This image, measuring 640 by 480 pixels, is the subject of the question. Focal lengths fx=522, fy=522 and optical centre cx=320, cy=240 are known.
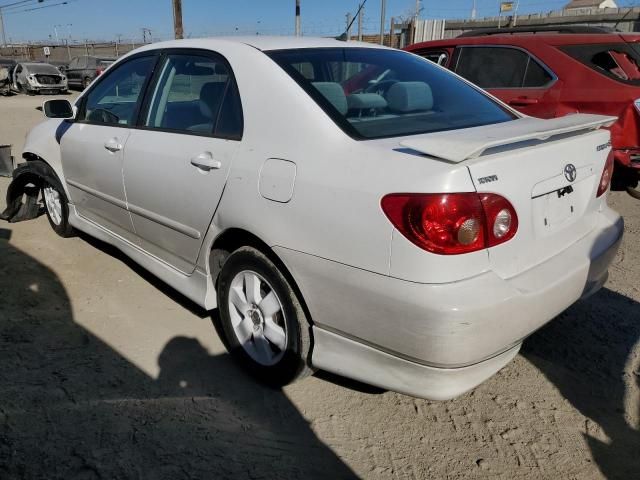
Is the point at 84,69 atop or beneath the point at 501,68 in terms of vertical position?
beneath

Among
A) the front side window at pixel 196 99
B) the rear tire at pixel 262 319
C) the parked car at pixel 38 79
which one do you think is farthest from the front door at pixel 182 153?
the parked car at pixel 38 79

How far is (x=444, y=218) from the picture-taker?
1828mm

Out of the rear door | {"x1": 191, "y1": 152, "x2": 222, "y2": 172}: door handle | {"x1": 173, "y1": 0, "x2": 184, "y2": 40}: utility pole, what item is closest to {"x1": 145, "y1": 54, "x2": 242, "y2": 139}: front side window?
{"x1": 191, "y1": 152, "x2": 222, "y2": 172}: door handle

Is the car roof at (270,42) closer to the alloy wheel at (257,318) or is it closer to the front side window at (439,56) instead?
the alloy wheel at (257,318)

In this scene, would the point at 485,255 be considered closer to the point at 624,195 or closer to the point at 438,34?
the point at 624,195

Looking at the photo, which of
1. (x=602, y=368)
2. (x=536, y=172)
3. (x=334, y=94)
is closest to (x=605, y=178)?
(x=536, y=172)

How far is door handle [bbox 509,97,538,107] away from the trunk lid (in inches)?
134

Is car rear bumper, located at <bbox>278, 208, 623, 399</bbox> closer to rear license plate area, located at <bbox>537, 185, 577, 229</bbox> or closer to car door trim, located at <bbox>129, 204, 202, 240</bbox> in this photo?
rear license plate area, located at <bbox>537, 185, 577, 229</bbox>

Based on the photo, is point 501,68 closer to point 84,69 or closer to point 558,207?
point 558,207

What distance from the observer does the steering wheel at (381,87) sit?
2739mm

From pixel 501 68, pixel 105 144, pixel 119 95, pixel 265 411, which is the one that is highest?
pixel 501 68

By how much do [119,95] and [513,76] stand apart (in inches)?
171

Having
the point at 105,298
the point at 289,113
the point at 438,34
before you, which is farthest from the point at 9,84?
the point at 289,113

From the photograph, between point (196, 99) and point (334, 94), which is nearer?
point (334, 94)
